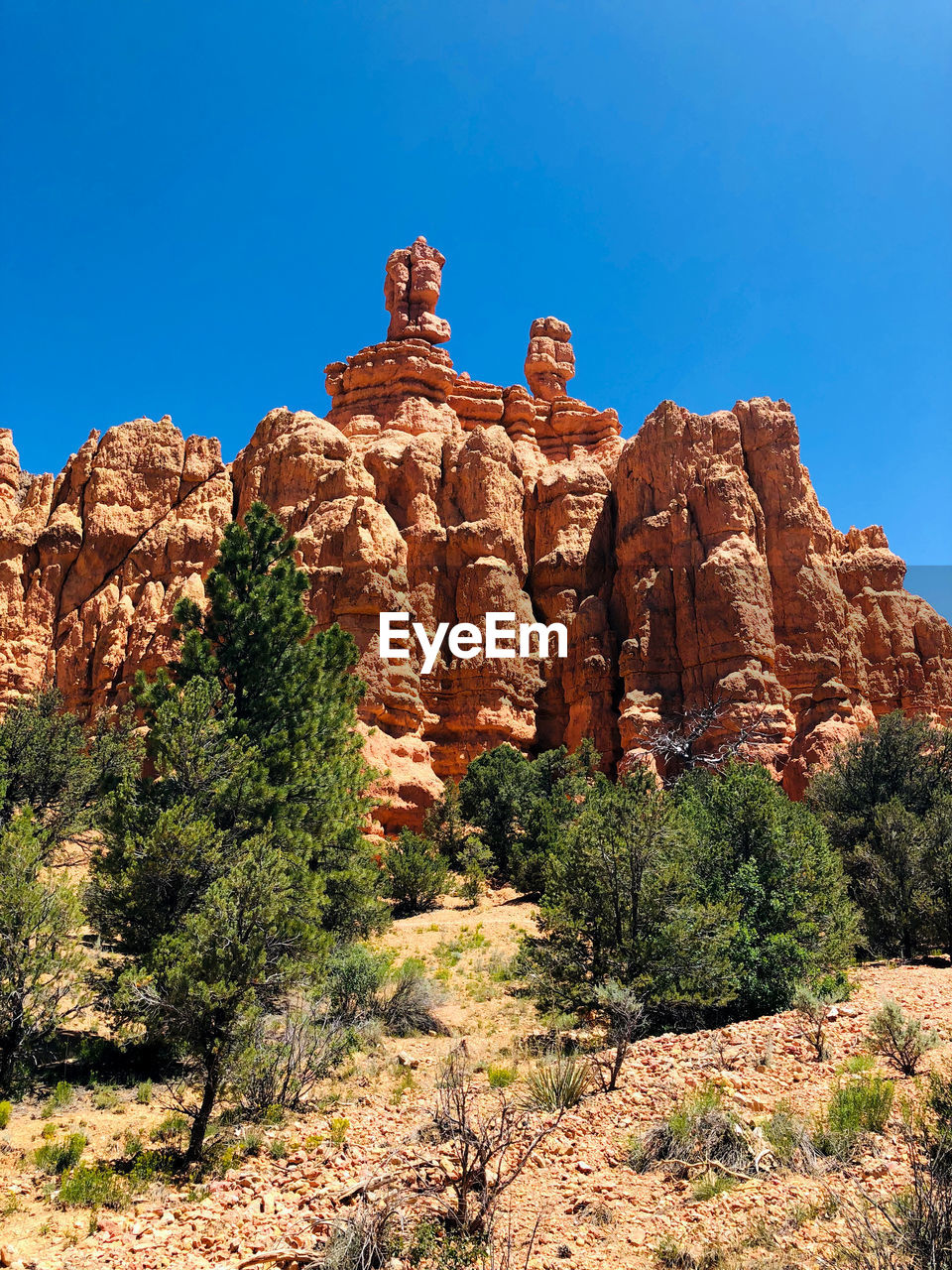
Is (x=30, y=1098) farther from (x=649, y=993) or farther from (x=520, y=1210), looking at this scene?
(x=649, y=993)

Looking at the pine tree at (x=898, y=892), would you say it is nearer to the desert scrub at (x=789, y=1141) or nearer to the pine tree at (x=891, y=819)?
the pine tree at (x=891, y=819)

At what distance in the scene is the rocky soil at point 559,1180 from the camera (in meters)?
7.02

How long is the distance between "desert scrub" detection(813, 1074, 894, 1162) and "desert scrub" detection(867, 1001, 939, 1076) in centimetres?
98

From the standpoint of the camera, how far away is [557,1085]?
10.6 meters

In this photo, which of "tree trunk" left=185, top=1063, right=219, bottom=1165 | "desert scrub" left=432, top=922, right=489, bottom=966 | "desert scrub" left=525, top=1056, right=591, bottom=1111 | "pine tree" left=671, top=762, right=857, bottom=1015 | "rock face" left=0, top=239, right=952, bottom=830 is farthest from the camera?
"rock face" left=0, top=239, right=952, bottom=830

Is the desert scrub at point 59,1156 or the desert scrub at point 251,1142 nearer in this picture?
the desert scrub at point 59,1156

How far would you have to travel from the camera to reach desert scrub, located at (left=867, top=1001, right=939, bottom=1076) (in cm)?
966

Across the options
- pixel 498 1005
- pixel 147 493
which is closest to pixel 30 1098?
pixel 498 1005

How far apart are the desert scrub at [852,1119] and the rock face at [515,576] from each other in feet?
101

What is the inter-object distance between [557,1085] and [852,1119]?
3.85m

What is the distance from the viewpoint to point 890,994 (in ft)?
43.0

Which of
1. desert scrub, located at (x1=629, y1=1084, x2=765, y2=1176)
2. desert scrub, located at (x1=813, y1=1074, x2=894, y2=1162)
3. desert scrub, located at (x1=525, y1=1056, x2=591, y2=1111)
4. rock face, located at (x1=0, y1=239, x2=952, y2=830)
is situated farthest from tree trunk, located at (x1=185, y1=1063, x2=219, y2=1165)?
rock face, located at (x1=0, y1=239, x2=952, y2=830)

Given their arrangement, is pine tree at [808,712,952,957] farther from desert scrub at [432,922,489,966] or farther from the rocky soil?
desert scrub at [432,922,489,966]

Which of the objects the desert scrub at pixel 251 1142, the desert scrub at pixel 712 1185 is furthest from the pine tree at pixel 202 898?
the desert scrub at pixel 712 1185
